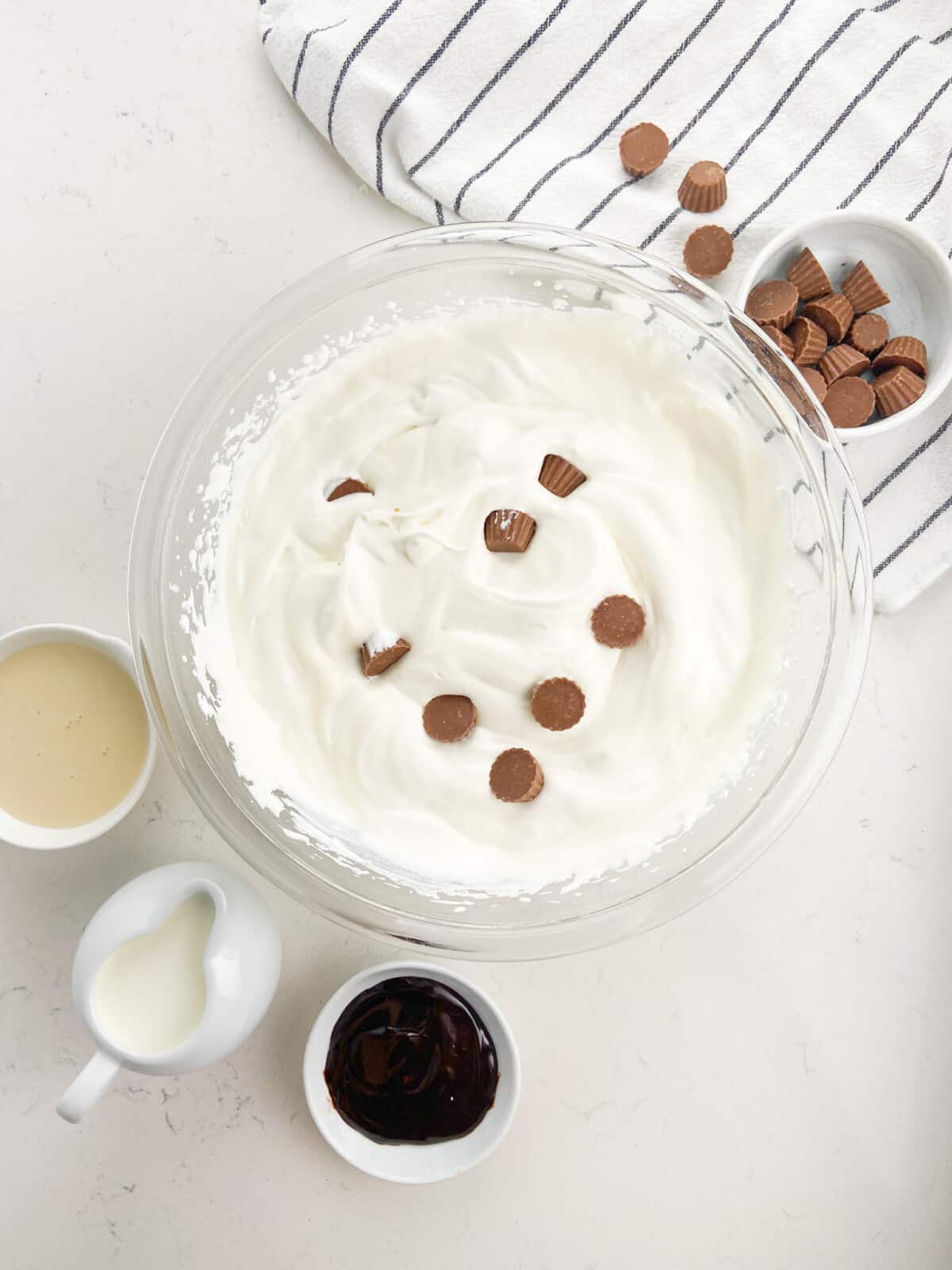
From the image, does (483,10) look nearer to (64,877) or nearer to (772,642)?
(772,642)

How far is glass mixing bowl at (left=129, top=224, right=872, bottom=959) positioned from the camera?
4.74ft

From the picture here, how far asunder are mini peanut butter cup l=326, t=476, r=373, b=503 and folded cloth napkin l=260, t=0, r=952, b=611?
50cm

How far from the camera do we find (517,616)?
1.43m

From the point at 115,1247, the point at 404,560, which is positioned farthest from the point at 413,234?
the point at 115,1247

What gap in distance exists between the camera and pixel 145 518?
4.94ft

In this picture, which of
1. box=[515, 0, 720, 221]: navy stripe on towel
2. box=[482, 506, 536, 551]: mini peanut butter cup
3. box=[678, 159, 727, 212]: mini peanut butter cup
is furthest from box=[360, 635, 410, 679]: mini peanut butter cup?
box=[678, 159, 727, 212]: mini peanut butter cup

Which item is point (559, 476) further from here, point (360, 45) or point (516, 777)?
point (360, 45)

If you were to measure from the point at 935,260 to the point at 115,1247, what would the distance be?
6.48ft

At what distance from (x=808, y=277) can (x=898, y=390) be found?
222 millimetres

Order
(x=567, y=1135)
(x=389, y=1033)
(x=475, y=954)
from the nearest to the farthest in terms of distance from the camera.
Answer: (x=475, y=954)
(x=389, y=1033)
(x=567, y=1135)

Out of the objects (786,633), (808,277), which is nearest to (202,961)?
(786,633)

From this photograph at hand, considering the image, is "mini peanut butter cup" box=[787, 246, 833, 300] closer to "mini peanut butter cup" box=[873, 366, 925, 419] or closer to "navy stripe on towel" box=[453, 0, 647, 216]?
"mini peanut butter cup" box=[873, 366, 925, 419]

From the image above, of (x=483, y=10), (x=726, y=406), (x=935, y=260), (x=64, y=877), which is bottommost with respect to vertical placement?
(x=64, y=877)

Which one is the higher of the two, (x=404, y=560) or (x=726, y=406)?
(x=726, y=406)
